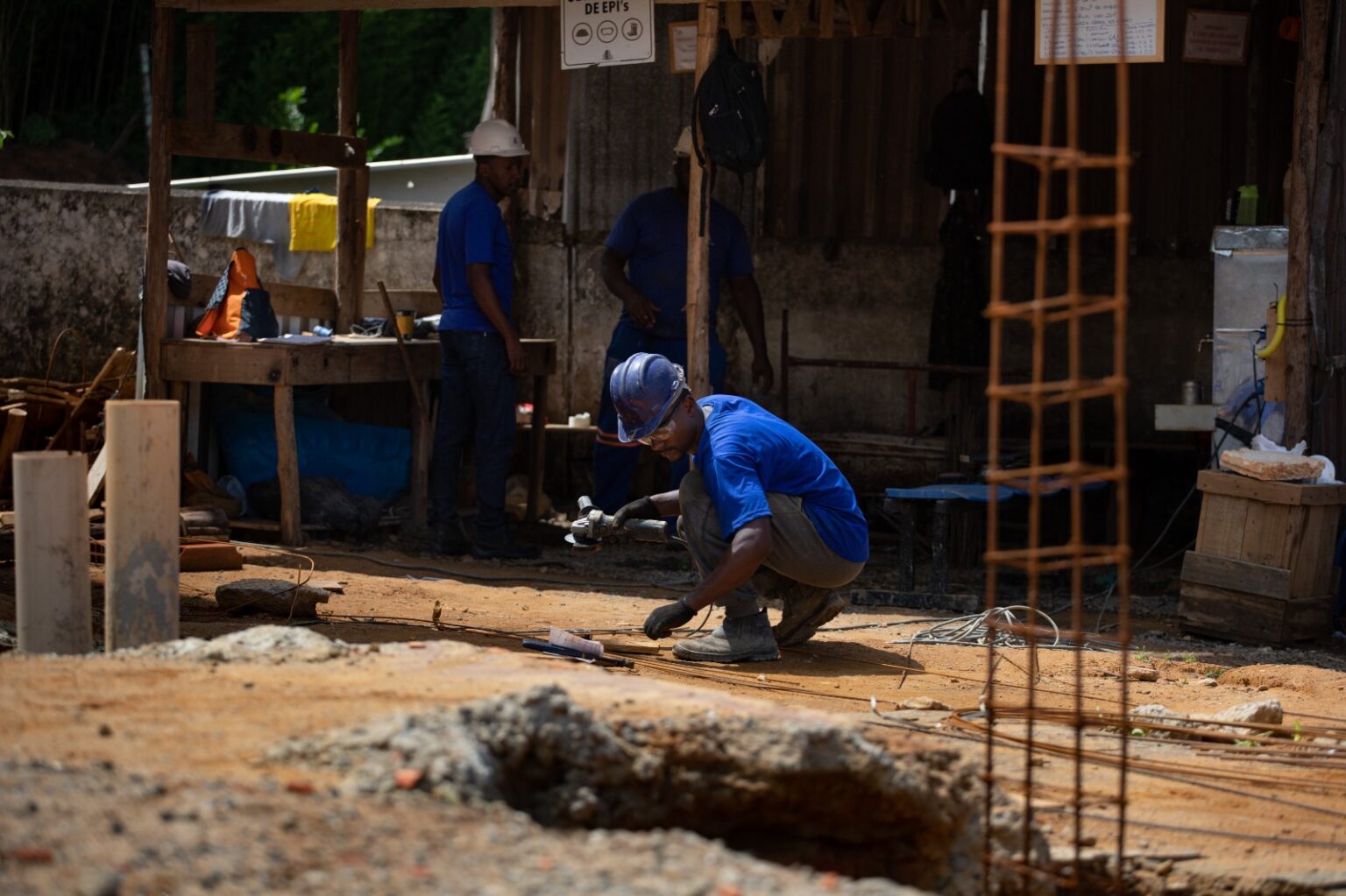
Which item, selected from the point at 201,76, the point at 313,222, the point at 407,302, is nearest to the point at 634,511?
the point at 201,76

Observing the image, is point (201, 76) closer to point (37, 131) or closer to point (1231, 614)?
point (1231, 614)

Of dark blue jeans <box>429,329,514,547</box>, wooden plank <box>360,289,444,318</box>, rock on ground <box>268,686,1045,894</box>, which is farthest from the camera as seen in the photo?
wooden plank <box>360,289,444,318</box>

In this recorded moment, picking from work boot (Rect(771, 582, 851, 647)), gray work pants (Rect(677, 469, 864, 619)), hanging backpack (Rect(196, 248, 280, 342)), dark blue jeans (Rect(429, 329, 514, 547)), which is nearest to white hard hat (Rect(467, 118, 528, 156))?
dark blue jeans (Rect(429, 329, 514, 547))

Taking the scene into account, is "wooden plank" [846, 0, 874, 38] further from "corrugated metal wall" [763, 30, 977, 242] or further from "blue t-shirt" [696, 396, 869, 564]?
"blue t-shirt" [696, 396, 869, 564]

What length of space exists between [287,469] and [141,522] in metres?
4.33

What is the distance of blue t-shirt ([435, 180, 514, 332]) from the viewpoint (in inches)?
386

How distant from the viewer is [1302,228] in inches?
335

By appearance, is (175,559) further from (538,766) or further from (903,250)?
(903,250)

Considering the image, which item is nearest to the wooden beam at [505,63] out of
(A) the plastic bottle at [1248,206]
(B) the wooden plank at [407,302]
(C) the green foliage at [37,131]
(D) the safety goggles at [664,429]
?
(B) the wooden plank at [407,302]

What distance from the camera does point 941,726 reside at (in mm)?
5895

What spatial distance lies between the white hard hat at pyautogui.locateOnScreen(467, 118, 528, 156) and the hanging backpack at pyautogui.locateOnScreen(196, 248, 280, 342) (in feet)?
5.04

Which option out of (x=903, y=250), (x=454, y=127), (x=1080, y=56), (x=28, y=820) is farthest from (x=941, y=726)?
(x=454, y=127)

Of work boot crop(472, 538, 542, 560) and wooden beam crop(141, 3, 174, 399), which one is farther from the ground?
wooden beam crop(141, 3, 174, 399)

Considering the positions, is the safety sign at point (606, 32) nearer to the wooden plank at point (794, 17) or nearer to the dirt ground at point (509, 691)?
the wooden plank at point (794, 17)
